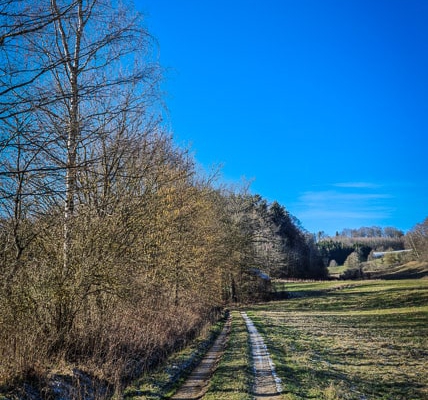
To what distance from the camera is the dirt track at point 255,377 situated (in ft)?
21.6

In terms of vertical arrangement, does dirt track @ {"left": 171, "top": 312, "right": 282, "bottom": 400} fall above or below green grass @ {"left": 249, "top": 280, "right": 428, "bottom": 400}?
above

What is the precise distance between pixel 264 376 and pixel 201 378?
4.50 feet

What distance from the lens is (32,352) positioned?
5.57 m

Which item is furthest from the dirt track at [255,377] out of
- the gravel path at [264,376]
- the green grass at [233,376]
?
the green grass at [233,376]

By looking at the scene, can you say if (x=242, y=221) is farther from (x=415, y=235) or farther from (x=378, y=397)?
(x=415, y=235)

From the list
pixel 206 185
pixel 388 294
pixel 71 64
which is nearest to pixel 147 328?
Result: pixel 71 64

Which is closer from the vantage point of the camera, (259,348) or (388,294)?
(259,348)

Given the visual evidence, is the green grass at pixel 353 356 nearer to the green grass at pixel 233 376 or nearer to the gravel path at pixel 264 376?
the gravel path at pixel 264 376

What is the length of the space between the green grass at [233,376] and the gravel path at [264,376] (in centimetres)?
16

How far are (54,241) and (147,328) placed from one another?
148 inches

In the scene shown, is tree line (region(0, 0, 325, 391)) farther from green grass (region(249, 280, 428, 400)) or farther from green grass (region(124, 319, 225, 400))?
green grass (region(249, 280, 428, 400))

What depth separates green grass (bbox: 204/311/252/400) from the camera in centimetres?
633

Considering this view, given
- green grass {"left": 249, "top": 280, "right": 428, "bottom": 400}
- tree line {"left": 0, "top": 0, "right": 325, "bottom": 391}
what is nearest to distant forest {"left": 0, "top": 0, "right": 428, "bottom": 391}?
tree line {"left": 0, "top": 0, "right": 325, "bottom": 391}

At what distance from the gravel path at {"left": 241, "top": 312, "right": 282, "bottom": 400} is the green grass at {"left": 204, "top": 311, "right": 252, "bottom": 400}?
16 centimetres
